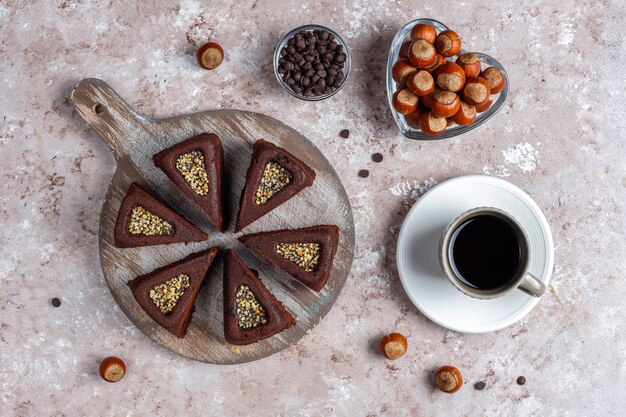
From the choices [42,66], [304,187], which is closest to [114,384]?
[304,187]

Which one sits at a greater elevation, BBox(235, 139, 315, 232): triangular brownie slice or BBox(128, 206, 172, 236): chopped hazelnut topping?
BBox(235, 139, 315, 232): triangular brownie slice

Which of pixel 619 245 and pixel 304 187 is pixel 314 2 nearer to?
pixel 304 187

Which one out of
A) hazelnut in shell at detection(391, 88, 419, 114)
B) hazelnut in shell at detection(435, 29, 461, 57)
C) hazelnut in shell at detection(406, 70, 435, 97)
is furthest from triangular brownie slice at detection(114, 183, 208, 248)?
hazelnut in shell at detection(435, 29, 461, 57)

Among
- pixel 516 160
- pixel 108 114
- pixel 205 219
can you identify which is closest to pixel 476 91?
pixel 516 160

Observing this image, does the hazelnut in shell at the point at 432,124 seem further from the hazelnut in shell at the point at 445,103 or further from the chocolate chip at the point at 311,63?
the chocolate chip at the point at 311,63

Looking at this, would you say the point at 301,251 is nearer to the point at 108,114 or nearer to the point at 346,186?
the point at 346,186

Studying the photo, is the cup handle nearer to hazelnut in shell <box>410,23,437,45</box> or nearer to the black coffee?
the black coffee
